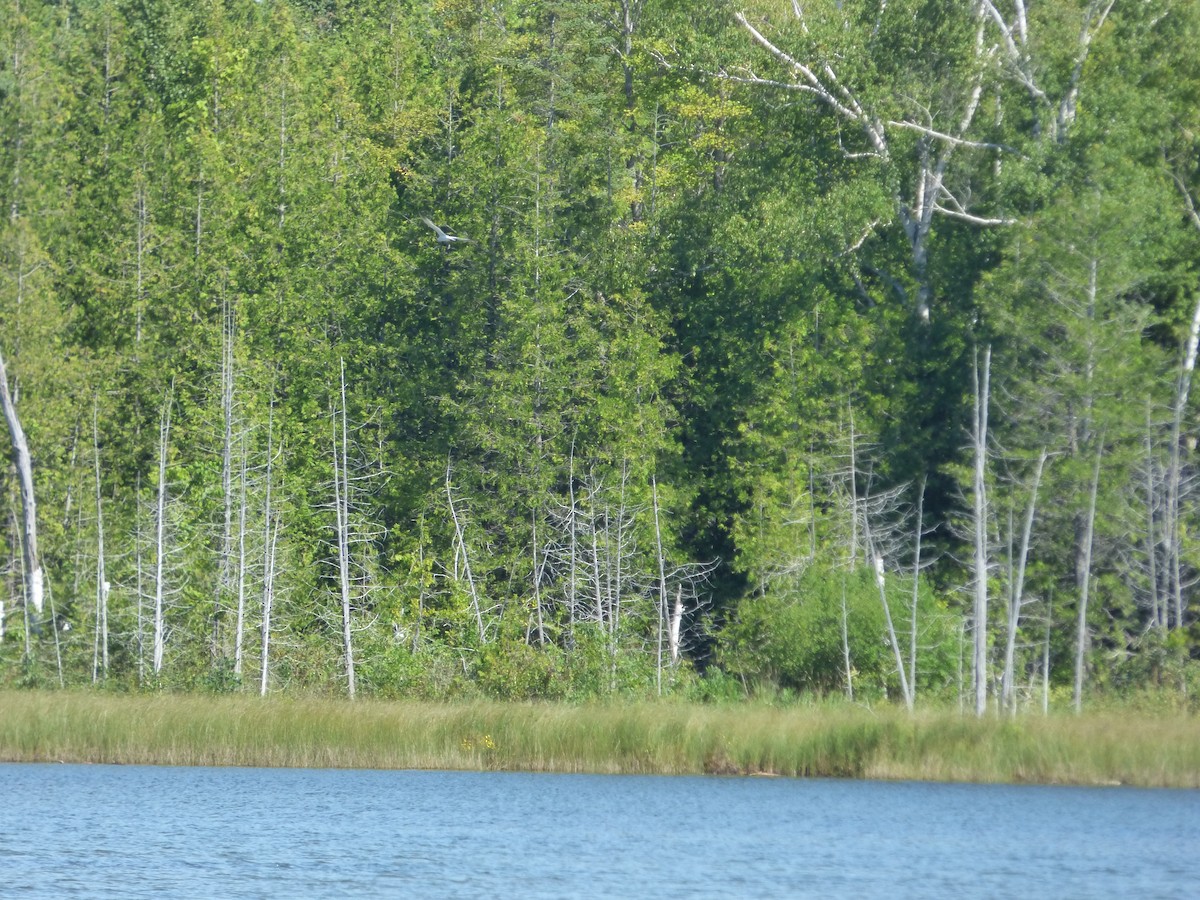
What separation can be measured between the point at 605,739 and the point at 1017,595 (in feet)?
28.1

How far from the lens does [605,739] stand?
28906mm

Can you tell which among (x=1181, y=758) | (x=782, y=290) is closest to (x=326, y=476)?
(x=782, y=290)

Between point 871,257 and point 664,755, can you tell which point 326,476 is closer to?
point 871,257

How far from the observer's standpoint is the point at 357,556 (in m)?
42.2

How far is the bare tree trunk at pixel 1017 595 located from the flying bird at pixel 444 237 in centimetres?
1482

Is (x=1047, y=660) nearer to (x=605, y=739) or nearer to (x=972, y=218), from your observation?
(x=605, y=739)

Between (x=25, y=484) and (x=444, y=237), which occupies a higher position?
(x=444, y=237)

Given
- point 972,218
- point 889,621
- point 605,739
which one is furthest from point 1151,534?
point 605,739

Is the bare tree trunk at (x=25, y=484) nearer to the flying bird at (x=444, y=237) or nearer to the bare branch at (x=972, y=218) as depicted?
the flying bird at (x=444, y=237)

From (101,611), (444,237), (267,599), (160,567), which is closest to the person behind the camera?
(101,611)

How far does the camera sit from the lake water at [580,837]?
19.1 meters

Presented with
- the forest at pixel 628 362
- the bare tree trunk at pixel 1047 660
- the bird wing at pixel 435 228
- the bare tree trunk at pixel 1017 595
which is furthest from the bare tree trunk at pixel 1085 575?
the bird wing at pixel 435 228

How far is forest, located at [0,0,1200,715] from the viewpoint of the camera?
3597cm

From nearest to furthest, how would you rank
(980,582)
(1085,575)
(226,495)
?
1. (980,582)
2. (1085,575)
3. (226,495)
